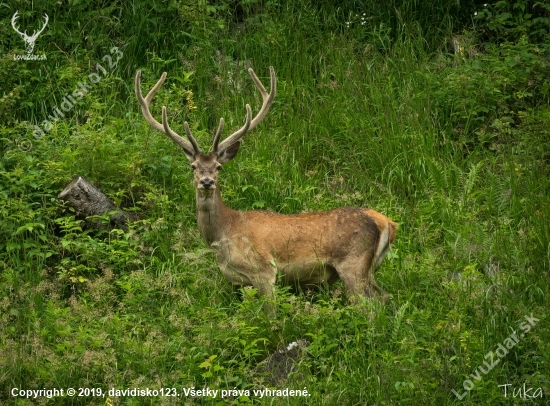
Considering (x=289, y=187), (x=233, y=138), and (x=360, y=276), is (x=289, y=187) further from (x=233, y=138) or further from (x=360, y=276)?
(x=360, y=276)

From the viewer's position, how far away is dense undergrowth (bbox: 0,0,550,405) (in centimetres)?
707

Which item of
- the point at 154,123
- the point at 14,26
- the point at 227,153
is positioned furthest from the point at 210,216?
the point at 14,26

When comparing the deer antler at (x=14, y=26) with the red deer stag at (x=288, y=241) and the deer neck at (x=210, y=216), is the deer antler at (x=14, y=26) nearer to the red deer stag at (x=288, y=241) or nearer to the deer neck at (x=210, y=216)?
the red deer stag at (x=288, y=241)

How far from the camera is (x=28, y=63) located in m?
11.1

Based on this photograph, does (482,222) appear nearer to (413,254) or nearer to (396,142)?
(413,254)

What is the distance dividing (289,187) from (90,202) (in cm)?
175

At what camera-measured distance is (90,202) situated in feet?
30.1

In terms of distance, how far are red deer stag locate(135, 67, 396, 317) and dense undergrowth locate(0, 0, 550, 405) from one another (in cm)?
20

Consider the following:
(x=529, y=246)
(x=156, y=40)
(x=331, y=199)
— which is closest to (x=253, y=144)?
(x=331, y=199)

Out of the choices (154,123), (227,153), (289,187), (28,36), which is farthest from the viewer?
(28,36)

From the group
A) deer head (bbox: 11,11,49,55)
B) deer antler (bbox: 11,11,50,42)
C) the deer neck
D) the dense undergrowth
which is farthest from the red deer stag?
deer antler (bbox: 11,11,50,42)

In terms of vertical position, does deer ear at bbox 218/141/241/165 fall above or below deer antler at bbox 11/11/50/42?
below

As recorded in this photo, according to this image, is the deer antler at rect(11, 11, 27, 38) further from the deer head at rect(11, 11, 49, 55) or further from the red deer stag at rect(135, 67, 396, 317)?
the red deer stag at rect(135, 67, 396, 317)

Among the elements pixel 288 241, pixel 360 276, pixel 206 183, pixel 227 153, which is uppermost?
pixel 227 153
